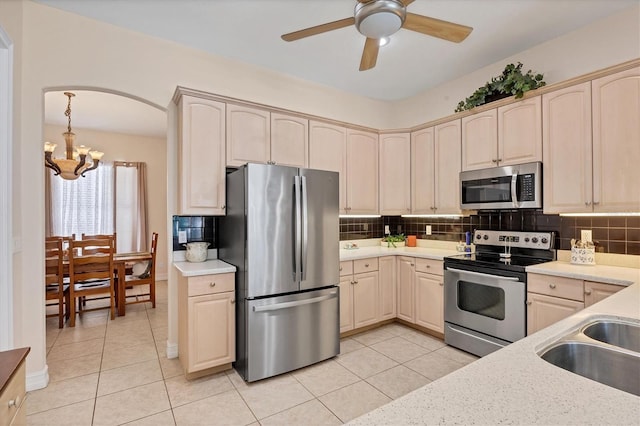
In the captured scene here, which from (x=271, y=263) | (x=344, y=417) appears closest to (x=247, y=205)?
(x=271, y=263)

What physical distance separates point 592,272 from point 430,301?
1.41 metres

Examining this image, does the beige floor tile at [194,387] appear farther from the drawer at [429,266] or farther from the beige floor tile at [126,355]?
the drawer at [429,266]

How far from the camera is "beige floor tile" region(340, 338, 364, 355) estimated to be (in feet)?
10.0

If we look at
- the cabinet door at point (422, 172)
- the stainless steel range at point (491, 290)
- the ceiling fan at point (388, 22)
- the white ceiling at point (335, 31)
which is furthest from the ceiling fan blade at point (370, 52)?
the stainless steel range at point (491, 290)

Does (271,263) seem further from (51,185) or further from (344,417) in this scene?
(51,185)

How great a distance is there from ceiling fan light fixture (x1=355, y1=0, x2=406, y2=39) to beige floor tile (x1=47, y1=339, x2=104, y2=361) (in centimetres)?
371

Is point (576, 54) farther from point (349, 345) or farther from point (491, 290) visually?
point (349, 345)

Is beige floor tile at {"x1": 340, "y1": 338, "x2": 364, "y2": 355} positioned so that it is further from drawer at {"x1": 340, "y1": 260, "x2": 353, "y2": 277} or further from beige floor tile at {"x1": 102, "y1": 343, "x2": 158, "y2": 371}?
beige floor tile at {"x1": 102, "y1": 343, "x2": 158, "y2": 371}

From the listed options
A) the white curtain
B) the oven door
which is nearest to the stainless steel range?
the oven door

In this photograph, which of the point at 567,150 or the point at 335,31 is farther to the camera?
the point at 335,31

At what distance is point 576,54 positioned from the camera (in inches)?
108

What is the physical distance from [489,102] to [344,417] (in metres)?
3.12

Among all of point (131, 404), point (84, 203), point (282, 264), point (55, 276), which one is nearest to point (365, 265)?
point (282, 264)

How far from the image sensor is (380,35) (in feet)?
6.51
